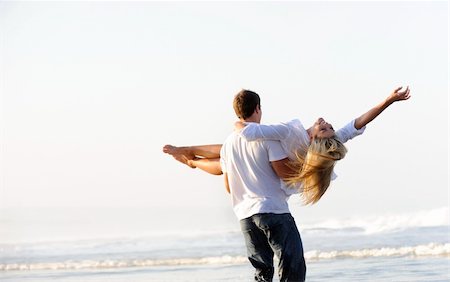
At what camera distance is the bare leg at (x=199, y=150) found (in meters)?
5.86

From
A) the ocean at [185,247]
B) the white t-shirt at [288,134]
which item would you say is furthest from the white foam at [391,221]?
the white t-shirt at [288,134]

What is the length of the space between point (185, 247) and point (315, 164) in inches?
372

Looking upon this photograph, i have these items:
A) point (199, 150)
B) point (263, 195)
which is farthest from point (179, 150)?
point (263, 195)

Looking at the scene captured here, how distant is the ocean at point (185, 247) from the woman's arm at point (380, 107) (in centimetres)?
395

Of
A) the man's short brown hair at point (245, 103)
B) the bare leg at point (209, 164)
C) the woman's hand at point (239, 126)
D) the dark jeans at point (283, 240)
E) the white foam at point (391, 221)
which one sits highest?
the white foam at point (391, 221)

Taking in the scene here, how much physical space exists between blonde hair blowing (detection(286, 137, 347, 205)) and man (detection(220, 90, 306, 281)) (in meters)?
0.09

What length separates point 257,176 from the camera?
539cm

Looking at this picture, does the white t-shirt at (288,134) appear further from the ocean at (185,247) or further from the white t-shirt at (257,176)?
the ocean at (185,247)

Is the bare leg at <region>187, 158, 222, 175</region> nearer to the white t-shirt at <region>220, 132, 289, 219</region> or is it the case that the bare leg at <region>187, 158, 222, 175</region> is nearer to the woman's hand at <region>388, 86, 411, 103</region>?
the white t-shirt at <region>220, 132, 289, 219</region>

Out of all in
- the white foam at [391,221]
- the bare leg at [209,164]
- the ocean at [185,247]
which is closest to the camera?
the bare leg at [209,164]

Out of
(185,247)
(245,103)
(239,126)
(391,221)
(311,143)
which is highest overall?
(391,221)

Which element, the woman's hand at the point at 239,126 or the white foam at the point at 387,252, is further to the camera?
the white foam at the point at 387,252

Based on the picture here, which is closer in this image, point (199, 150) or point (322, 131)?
point (322, 131)

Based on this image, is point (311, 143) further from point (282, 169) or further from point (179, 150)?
point (179, 150)
